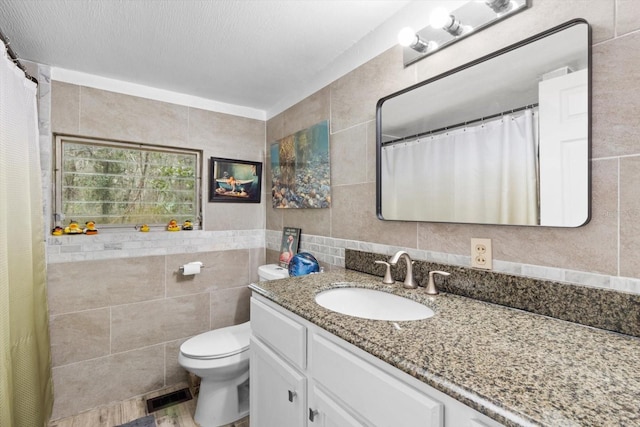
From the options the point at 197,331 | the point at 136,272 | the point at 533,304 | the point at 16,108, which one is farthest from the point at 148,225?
the point at 533,304

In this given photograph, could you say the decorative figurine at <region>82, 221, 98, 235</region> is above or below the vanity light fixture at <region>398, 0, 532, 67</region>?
below

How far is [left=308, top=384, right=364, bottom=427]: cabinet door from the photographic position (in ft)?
2.90

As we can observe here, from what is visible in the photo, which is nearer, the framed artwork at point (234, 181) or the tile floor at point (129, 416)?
the tile floor at point (129, 416)

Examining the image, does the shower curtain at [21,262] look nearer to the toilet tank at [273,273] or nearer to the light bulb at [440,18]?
the toilet tank at [273,273]

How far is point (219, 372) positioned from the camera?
1.77 metres

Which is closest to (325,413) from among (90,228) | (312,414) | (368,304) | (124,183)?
(312,414)

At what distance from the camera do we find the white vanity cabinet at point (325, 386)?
678 mm

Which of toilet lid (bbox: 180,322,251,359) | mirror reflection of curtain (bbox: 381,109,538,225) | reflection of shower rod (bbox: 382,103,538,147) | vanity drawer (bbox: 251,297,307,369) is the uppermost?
reflection of shower rod (bbox: 382,103,538,147)

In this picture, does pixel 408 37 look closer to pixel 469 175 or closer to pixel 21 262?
pixel 469 175

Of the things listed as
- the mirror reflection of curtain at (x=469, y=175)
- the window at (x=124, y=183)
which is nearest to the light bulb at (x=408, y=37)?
the mirror reflection of curtain at (x=469, y=175)

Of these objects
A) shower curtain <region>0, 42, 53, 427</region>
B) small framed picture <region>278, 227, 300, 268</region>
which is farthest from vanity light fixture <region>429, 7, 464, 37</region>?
shower curtain <region>0, 42, 53, 427</region>

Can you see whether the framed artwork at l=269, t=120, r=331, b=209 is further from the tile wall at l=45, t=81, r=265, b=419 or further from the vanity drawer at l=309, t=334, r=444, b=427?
the vanity drawer at l=309, t=334, r=444, b=427

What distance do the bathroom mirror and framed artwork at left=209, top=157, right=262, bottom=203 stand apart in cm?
142

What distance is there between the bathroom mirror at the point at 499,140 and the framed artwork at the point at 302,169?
504 millimetres
